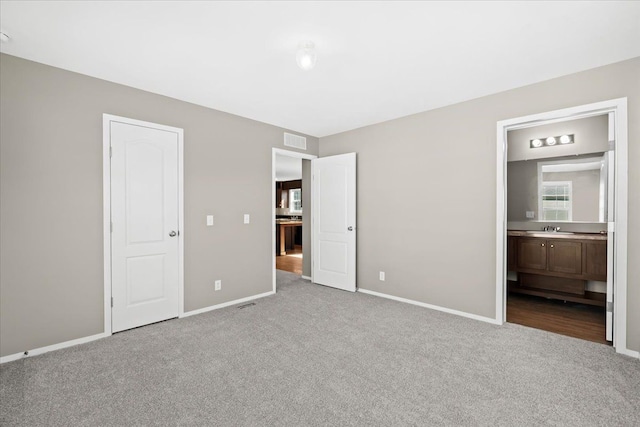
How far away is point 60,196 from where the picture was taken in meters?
2.64

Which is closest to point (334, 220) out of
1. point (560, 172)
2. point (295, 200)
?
point (560, 172)

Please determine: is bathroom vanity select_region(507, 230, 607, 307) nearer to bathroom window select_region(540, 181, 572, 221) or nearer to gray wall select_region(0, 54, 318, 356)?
bathroom window select_region(540, 181, 572, 221)

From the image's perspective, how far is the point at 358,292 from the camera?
4.47m

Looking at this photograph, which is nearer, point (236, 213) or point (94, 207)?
point (94, 207)

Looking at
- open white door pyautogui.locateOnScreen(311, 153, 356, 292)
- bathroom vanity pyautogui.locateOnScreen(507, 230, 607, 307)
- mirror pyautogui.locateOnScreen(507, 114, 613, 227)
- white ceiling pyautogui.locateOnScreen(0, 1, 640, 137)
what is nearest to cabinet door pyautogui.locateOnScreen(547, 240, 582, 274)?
bathroom vanity pyautogui.locateOnScreen(507, 230, 607, 307)

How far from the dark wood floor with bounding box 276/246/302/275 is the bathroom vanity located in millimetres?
3740

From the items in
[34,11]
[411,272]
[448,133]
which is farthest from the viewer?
[411,272]

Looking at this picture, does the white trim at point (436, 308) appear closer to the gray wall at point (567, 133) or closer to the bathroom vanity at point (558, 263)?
the bathroom vanity at point (558, 263)

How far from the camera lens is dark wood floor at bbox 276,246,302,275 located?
20.4 feet

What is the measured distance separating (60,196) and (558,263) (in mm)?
5827

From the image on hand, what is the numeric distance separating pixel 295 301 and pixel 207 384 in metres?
1.98

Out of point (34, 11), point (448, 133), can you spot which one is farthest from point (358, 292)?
point (34, 11)

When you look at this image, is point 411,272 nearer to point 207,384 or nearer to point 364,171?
point 364,171

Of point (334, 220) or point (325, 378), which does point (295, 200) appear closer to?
point (334, 220)
